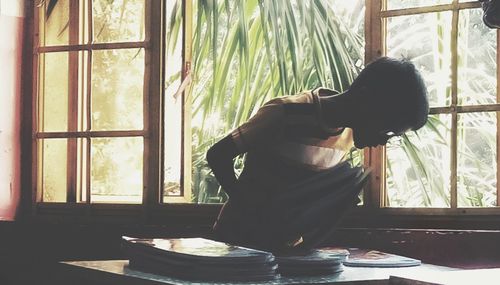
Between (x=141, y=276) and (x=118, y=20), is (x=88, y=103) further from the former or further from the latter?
(x=141, y=276)

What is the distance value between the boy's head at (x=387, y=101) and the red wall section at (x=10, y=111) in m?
1.86

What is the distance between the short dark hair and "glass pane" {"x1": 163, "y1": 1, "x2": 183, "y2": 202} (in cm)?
140

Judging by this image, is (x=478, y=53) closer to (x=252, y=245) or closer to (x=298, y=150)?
(x=298, y=150)

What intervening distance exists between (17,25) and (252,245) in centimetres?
186

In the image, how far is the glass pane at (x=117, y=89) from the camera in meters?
3.51

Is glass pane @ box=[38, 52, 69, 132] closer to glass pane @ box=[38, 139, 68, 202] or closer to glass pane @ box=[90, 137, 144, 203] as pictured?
glass pane @ box=[38, 139, 68, 202]

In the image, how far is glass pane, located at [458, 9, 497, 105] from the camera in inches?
116

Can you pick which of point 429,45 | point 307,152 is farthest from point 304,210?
point 429,45

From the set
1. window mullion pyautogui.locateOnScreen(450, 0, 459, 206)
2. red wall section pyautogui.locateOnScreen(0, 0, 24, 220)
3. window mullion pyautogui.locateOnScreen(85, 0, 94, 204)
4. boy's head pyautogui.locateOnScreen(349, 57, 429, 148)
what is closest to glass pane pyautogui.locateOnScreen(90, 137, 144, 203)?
window mullion pyautogui.locateOnScreen(85, 0, 94, 204)

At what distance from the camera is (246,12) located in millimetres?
3410

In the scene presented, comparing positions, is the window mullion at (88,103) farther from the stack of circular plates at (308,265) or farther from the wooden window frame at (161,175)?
the stack of circular plates at (308,265)

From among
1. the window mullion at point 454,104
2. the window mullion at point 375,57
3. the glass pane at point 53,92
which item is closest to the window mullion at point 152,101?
the glass pane at point 53,92

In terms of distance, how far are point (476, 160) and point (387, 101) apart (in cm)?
100

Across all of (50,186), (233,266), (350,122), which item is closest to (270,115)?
(350,122)
